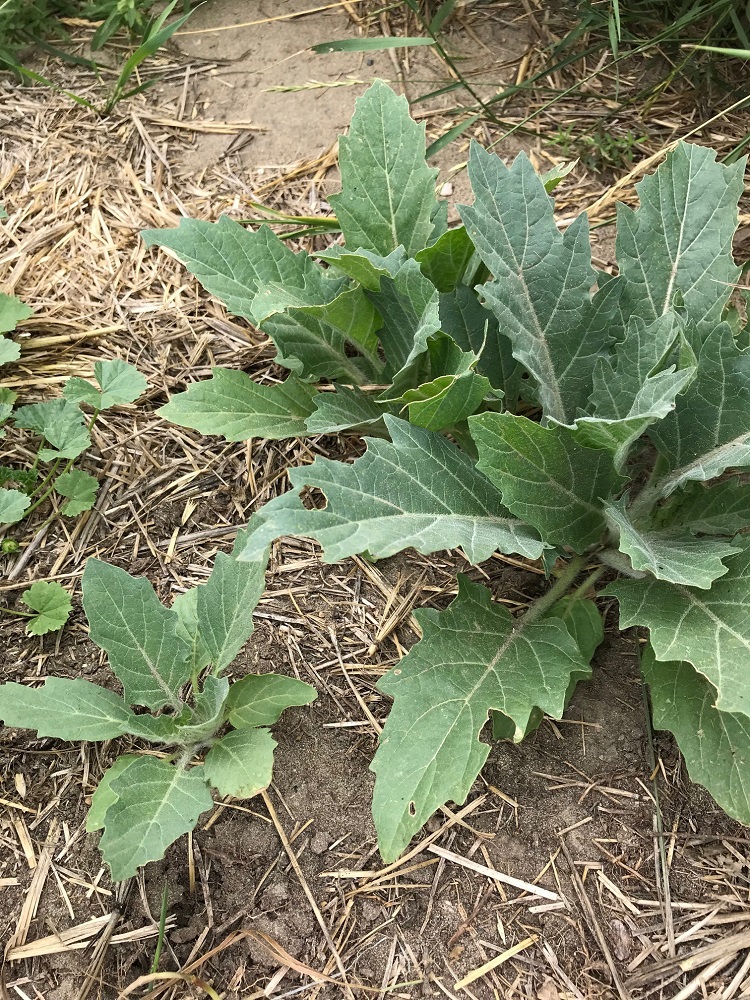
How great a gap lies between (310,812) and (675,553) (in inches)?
34.9

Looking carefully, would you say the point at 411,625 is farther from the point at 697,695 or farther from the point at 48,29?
the point at 48,29

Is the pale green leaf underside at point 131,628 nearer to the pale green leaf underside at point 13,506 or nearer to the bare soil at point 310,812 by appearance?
the bare soil at point 310,812

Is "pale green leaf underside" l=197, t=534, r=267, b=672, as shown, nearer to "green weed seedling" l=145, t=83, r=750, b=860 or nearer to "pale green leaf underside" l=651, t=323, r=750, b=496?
"green weed seedling" l=145, t=83, r=750, b=860

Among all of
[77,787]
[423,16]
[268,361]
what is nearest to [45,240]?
[268,361]

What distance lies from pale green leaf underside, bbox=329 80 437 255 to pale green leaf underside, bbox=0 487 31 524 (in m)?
0.95

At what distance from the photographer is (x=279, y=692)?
64.2 inches

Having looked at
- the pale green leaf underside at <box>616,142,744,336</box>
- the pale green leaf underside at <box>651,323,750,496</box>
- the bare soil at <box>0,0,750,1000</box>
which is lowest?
the bare soil at <box>0,0,750,1000</box>

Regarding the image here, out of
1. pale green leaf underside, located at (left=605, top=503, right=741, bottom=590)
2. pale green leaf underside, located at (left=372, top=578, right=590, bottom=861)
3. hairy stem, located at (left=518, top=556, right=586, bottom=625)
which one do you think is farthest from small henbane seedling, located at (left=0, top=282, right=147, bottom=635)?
pale green leaf underside, located at (left=605, top=503, right=741, bottom=590)

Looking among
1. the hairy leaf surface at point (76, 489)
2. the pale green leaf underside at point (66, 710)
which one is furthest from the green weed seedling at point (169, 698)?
the hairy leaf surface at point (76, 489)

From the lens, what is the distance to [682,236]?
1.78 meters

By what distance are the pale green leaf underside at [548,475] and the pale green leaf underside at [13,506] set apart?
105 cm

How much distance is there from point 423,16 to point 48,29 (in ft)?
3.95

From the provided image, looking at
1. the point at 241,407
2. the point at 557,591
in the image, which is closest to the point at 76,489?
the point at 241,407

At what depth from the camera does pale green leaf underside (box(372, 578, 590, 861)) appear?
1445mm
